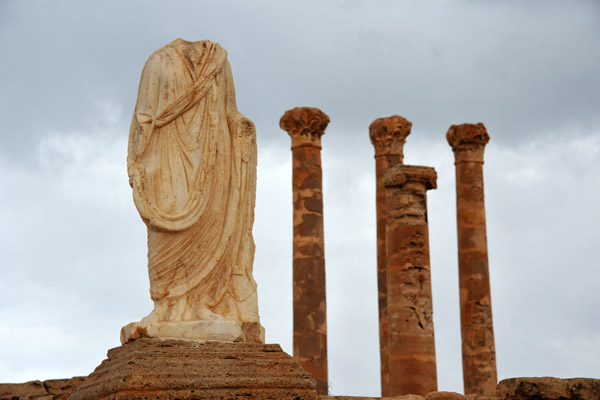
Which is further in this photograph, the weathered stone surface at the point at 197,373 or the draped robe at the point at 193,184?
the draped robe at the point at 193,184

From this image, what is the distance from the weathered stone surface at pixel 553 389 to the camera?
11.6m

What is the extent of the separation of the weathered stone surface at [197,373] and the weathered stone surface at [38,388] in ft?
19.0

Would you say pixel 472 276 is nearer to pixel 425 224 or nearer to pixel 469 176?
pixel 469 176

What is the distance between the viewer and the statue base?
33.1ft

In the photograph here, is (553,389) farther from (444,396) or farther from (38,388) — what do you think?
(38,388)

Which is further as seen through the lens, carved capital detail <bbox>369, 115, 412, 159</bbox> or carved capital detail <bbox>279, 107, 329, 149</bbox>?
carved capital detail <bbox>369, 115, 412, 159</bbox>

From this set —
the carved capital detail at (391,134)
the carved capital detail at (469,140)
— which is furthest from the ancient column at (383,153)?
the carved capital detail at (469,140)

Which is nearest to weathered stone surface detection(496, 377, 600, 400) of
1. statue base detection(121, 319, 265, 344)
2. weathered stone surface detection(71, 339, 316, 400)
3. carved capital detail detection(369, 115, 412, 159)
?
weathered stone surface detection(71, 339, 316, 400)

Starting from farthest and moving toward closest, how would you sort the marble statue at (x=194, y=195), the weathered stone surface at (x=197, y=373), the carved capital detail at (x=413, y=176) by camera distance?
1. the carved capital detail at (x=413, y=176)
2. the marble statue at (x=194, y=195)
3. the weathered stone surface at (x=197, y=373)

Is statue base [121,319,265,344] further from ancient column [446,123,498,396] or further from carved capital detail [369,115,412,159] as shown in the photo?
carved capital detail [369,115,412,159]

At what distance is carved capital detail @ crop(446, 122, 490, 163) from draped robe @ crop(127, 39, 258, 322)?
53.9ft

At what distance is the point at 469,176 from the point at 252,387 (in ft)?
58.3

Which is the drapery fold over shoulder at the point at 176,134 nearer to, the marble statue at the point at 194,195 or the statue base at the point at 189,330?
the marble statue at the point at 194,195

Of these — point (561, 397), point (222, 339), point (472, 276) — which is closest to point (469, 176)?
point (472, 276)
